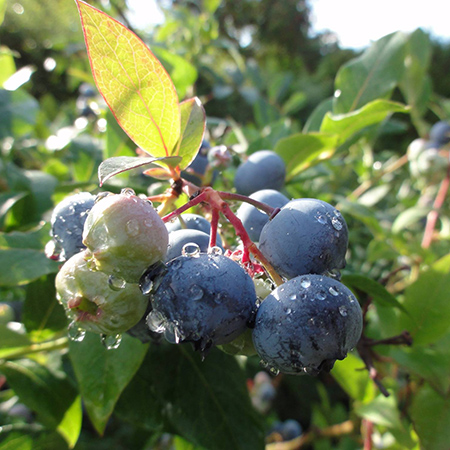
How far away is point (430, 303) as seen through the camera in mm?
1005

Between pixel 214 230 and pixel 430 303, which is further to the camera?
pixel 430 303

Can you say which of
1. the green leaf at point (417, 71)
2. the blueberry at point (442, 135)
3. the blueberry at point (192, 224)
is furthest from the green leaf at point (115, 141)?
the blueberry at point (442, 135)

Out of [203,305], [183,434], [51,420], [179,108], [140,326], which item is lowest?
[51,420]

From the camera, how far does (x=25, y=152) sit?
6.16ft

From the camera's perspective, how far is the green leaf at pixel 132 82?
53cm

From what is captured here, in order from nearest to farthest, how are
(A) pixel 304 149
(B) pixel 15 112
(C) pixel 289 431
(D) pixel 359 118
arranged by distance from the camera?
(D) pixel 359 118 → (A) pixel 304 149 → (B) pixel 15 112 → (C) pixel 289 431

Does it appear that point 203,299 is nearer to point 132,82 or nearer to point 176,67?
point 132,82

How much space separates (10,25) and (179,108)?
40.8ft

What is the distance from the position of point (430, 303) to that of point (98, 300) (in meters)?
0.83

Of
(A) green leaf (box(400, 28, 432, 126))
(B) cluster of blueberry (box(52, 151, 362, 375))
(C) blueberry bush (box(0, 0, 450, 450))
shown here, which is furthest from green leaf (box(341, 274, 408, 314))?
(A) green leaf (box(400, 28, 432, 126))

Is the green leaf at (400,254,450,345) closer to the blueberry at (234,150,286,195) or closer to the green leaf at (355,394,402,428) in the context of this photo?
the green leaf at (355,394,402,428)

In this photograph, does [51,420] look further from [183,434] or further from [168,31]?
[168,31]

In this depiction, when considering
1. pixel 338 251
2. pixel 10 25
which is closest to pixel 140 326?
pixel 338 251

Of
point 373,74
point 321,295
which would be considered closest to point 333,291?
point 321,295
